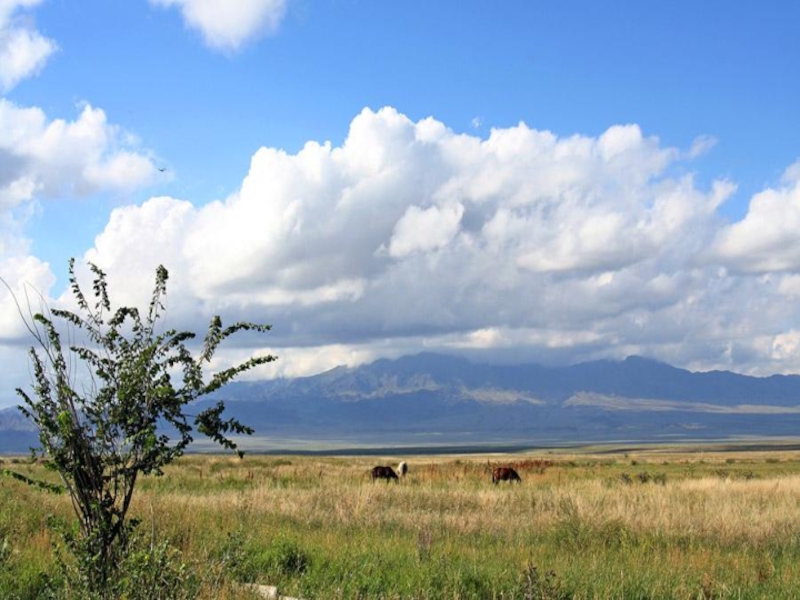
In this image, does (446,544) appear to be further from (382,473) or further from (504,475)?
(382,473)

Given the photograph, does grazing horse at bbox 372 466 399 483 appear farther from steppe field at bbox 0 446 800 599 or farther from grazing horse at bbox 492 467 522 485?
steppe field at bbox 0 446 800 599

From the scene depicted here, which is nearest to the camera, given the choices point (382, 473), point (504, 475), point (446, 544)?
point (446, 544)

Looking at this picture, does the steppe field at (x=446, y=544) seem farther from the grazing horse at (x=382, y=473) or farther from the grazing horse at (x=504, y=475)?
the grazing horse at (x=382, y=473)

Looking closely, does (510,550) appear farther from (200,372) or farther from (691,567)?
(200,372)

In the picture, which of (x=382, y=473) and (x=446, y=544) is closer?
(x=446, y=544)

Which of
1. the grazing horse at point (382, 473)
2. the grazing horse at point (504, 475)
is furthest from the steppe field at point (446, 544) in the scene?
the grazing horse at point (382, 473)

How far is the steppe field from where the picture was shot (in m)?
9.79

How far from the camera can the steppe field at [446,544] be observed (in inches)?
385

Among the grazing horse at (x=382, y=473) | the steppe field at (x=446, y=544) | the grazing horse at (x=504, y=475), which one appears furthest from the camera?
the grazing horse at (x=382, y=473)

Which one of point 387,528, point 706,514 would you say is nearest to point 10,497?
point 387,528

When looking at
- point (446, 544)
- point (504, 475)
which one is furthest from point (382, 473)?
point (446, 544)

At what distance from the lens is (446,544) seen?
1428 cm

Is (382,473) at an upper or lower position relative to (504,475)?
lower

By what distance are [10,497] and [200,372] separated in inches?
436
